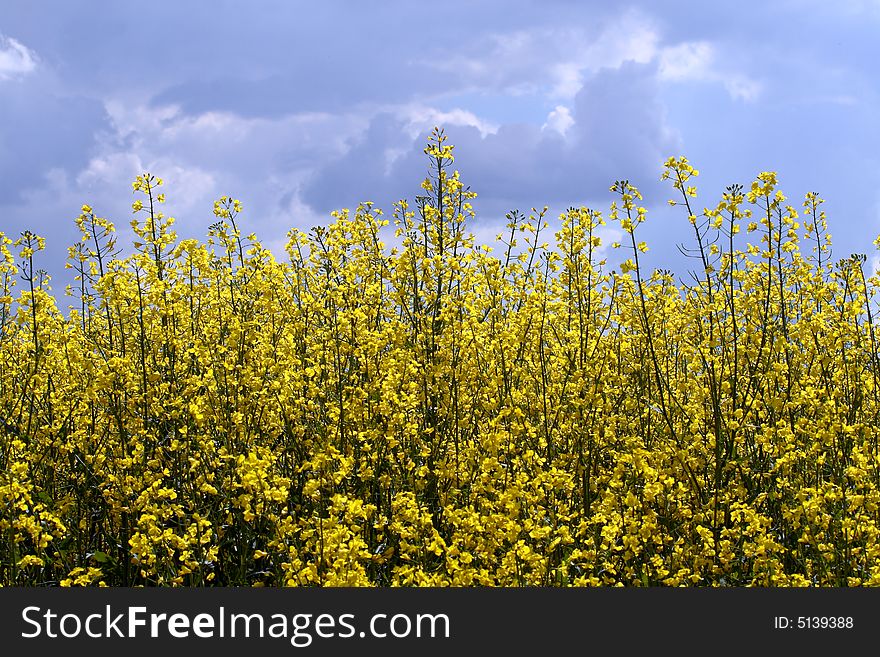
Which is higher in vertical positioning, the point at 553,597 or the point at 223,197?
the point at 223,197

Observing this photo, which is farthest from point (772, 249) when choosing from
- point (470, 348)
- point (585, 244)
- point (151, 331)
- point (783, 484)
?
point (151, 331)

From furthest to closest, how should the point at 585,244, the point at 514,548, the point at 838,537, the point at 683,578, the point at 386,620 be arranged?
1. the point at 585,244
2. the point at 838,537
3. the point at 683,578
4. the point at 514,548
5. the point at 386,620

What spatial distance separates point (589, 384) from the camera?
5.07 meters

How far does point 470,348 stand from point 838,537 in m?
2.07

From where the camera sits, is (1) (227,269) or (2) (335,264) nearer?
(2) (335,264)

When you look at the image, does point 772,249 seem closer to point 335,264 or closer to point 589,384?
point 589,384

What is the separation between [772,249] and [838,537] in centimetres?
169

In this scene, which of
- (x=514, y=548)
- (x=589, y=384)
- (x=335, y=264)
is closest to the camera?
(x=514, y=548)

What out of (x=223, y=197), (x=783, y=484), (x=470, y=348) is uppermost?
(x=223, y=197)

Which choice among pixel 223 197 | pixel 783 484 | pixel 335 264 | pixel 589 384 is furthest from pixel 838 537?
pixel 223 197

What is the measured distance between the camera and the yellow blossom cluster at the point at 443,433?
421 centimetres

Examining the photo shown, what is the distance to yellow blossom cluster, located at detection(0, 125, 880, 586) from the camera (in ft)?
13.8

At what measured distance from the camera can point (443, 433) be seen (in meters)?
5.04

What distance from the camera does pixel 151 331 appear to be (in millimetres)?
5156
